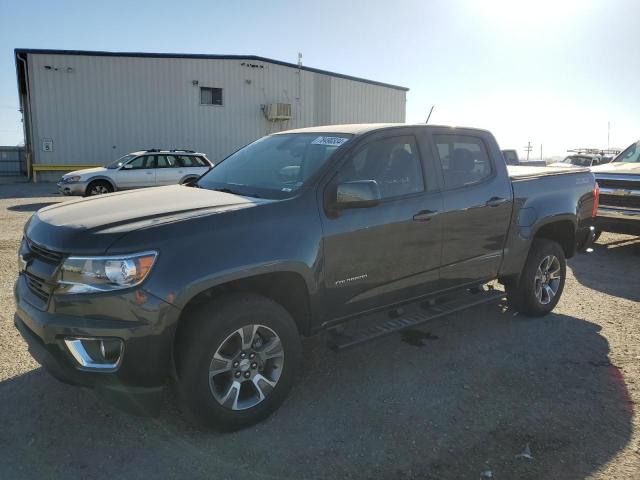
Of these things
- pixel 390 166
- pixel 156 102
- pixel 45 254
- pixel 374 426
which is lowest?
pixel 374 426

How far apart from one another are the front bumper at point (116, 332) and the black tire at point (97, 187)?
13.2m

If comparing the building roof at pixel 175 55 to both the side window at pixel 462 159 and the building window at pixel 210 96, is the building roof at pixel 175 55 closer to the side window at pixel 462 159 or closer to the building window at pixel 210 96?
the building window at pixel 210 96

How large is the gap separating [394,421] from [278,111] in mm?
24428

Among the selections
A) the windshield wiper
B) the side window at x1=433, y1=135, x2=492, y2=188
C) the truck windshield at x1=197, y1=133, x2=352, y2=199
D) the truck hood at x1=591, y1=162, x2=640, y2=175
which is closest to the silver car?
the truck hood at x1=591, y1=162, x2=640, y2=175

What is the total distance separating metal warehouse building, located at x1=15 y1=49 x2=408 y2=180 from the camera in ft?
75.1

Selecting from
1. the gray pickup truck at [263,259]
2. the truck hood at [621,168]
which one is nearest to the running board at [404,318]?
the gray pickup truck at [263,259]

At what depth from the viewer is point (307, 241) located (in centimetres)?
330

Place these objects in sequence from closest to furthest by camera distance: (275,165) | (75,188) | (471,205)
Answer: (275,165) → (471,205) → (75,188)

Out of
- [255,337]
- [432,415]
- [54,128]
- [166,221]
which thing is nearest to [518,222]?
[432,415]

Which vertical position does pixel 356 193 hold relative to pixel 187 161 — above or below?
above

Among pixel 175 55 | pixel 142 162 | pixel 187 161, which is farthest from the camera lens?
pixel 175 55

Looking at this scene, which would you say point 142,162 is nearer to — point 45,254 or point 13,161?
point 45,254

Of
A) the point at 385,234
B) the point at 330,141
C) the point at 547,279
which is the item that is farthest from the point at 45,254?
the point at 547,279

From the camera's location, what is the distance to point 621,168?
8898 millimetres
